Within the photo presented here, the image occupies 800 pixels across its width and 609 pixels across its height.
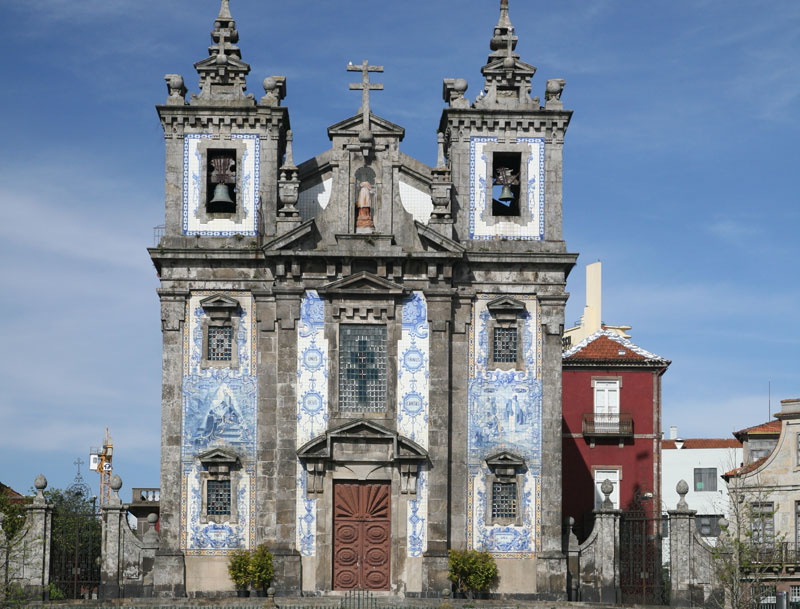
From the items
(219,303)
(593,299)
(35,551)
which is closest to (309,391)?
(219,303)

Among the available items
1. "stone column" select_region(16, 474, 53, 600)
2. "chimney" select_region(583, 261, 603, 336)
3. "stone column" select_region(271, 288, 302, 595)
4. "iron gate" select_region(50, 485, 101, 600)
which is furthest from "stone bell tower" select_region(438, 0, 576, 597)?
"chimney" select_region(583, 261, 603, 336)

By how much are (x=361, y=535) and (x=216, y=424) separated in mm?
5150

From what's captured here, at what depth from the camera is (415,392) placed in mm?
42031

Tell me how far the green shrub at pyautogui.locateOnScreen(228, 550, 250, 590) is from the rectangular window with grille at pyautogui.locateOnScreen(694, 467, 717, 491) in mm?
36925

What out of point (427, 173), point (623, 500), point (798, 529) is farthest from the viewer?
point (798, 529)

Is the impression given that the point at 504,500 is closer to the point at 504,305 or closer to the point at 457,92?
the point at 504,305

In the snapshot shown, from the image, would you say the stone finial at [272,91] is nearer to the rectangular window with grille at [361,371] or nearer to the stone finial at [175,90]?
the stone finial at [175,90]

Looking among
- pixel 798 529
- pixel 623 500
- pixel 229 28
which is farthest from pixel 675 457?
pixel 229 28

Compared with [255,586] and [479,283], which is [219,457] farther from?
[479,283]

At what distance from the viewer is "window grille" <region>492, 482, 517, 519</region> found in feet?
138

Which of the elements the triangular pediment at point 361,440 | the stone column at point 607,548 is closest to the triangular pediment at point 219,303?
the triangular pediment at point 361,440

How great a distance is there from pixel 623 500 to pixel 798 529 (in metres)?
8.41

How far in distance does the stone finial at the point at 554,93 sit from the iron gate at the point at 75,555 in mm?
17472

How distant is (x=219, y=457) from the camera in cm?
4156
